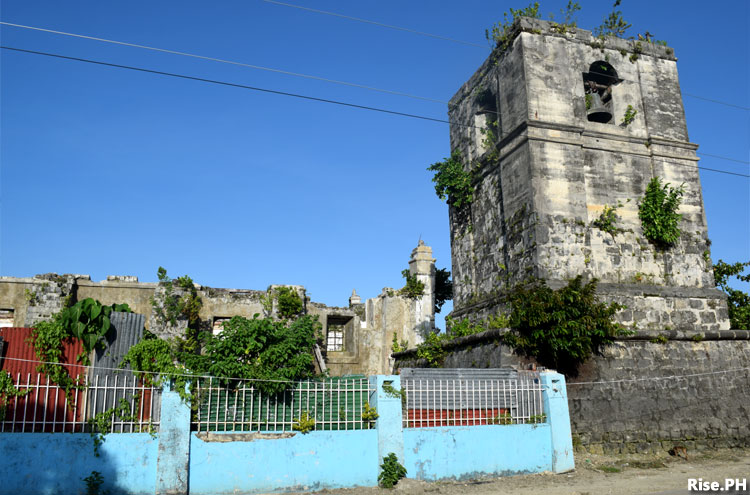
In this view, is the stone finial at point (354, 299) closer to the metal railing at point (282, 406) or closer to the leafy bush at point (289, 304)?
the leafy bush at point (289, 304)

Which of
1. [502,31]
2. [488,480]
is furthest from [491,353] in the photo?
[502,31]

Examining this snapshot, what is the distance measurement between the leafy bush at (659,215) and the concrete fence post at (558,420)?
5753mm

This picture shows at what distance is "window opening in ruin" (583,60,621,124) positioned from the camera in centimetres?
1553

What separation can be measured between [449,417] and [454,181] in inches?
347

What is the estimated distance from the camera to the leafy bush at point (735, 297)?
15.9 meters

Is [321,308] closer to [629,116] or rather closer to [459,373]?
[459,373]

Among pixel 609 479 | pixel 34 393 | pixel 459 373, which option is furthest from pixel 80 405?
pixel 609 479

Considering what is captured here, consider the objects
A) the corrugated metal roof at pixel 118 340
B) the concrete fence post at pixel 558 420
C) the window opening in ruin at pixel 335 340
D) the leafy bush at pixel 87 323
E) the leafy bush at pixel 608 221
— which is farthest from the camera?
the window opening in ruin at pixel 335 340

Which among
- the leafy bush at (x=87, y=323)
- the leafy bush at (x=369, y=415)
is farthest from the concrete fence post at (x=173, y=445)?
the leafy bush at (x=369, y=415)

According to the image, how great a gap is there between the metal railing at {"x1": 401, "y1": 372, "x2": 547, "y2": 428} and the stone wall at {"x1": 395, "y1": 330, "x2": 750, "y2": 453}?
4.53 ft

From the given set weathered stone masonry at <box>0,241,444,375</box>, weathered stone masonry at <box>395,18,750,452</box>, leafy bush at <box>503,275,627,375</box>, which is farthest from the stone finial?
leafy bush at <box>503,275,627,375</box>

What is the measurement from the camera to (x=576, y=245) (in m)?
13.9

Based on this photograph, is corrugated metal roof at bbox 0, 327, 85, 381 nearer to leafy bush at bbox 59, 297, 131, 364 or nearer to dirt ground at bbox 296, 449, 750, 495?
leafy bush at bbox 59, 297, 131, 364

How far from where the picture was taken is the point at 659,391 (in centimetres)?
1256
